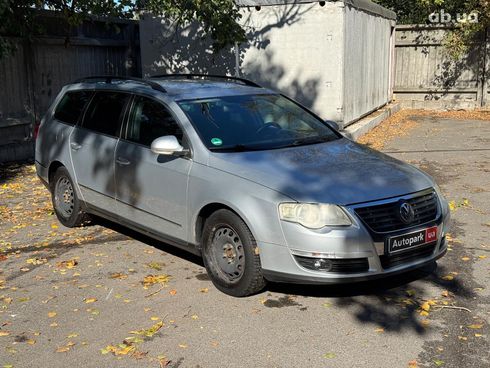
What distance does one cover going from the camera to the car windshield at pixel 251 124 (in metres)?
5.12

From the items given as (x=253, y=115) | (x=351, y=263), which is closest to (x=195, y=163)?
(x=253, y=115)

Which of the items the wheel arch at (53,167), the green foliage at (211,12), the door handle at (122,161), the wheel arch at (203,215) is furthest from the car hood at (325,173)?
the green foliage at (211,12)

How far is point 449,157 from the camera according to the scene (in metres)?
10.9

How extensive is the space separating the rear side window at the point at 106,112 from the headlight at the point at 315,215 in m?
2.42

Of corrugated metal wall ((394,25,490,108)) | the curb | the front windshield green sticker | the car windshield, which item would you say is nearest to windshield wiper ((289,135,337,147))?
the car windshield

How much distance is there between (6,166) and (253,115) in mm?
6783

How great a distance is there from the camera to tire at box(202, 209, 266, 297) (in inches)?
178

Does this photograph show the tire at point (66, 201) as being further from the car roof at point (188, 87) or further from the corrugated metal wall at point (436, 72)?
the corrugated metal wall at point (436, 72)

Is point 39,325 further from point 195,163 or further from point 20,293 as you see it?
point 195,163

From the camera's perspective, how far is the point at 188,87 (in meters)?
5.75

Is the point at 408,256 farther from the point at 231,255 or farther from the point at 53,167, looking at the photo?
the point at 53,167

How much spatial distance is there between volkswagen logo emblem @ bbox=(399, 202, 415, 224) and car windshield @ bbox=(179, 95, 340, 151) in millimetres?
1221

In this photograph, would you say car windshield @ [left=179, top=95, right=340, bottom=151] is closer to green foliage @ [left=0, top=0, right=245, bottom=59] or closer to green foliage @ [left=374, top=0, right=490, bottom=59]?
green foliage @ [left=0, top=0, right=245, bottom=59]

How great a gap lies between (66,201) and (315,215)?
368cm
